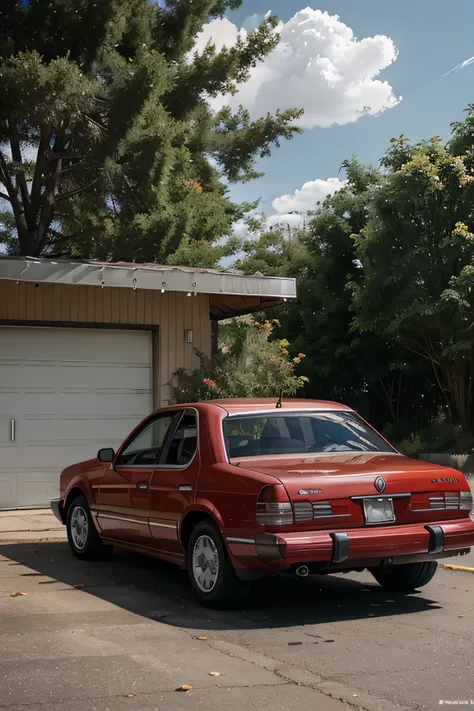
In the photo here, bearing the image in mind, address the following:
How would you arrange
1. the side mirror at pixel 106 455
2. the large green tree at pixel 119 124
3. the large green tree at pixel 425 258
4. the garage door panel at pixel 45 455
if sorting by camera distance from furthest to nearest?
the large green tree at pixel 425 258
the large green tree at pixel 119 124
the garage door panel at pixel 45 455
the side mirror at pixel 106 455

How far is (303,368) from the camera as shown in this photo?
1292 inches

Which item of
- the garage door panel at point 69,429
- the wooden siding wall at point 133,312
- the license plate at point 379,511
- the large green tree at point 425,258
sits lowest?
the license plate at point 379,511

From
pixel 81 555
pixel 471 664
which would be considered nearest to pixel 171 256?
pixel 81 555

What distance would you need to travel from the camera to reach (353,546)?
685cm

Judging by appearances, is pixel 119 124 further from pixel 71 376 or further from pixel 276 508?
pixel 276 508

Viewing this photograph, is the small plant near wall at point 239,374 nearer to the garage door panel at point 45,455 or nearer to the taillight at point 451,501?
the garage door panel at point 45,455

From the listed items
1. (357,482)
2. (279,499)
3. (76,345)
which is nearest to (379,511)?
(357,482)

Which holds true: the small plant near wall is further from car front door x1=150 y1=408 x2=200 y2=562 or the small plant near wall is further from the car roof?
car front door x1=150 y1=408 x2=200 y2=562

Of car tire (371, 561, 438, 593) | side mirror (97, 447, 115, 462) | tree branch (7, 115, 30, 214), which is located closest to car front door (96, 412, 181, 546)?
side mirror (97, 447, 115, 462)

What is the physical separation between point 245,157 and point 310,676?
84.6 ft

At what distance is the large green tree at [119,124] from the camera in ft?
78.2

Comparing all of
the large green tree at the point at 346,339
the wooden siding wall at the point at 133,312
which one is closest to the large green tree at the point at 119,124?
the large green tree at the point at 346,339

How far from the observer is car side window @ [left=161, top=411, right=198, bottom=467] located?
8062mm

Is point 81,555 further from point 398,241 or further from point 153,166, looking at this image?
point 398,241
